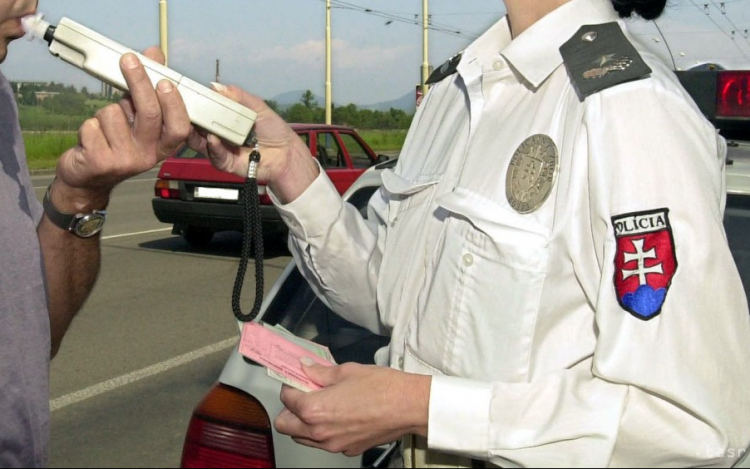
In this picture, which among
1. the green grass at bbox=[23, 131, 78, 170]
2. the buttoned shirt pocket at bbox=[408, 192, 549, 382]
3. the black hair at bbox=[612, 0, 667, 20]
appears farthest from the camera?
the green grass at bbox=[23, 131, 78, 170]

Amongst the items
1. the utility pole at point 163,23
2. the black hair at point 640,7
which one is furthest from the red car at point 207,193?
the utility pole at point 163,23

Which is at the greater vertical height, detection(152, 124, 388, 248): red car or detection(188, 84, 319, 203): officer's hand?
detection(188, 84, 319, 203): officer's hand

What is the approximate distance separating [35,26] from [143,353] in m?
4.75

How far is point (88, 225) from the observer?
1.81 meters

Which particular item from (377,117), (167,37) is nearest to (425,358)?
(167,37)

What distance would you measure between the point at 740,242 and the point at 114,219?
1168 cm

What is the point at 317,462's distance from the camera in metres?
2.12

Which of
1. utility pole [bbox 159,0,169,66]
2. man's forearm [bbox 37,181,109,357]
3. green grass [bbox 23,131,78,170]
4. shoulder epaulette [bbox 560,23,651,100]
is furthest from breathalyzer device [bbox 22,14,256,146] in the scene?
green grass [bbox 23,131,78,170]

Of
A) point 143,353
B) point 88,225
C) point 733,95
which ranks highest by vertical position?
point 733,95

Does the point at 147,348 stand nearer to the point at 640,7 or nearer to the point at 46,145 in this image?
the point at 640,7

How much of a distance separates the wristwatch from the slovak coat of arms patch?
42.4 inches

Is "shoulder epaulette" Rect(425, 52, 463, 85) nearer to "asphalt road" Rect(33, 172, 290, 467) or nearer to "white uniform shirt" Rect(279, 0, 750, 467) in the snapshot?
"white uniform shirt" Rect(279, 0, 750, 467)

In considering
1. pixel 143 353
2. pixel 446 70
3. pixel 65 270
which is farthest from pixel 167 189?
pixel 446 70

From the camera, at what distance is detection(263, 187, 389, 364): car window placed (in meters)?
2.60
